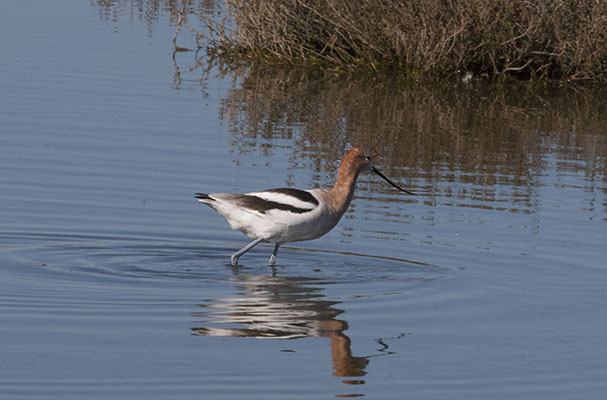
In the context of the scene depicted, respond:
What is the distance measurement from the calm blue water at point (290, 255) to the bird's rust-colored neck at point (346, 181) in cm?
46

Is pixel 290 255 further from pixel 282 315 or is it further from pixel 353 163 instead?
pixel 282 315

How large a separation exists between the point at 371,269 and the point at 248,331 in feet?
6.78

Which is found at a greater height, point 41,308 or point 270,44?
point 270,44

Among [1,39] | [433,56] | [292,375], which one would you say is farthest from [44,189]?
[1,39]

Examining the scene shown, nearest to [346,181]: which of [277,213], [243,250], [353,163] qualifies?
[353,163]

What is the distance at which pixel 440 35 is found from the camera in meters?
20.3

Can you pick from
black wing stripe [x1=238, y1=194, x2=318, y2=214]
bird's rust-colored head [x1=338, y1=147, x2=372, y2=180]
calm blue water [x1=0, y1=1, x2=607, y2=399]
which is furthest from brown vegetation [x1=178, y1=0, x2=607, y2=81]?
black wing stripe [x1=238, y1=194, x2=318, y2=214]

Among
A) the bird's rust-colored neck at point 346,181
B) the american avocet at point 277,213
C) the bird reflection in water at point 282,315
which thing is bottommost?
the bird reflection in water at point 282,315

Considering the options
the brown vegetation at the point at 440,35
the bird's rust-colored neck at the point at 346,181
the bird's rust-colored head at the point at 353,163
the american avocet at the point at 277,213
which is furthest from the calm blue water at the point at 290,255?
the brown vegetation at the point at 440,35

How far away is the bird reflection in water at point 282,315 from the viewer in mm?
7166

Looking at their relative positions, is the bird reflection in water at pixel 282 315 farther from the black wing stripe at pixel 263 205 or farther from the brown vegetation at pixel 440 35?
the brown vegetation at pixel 440 35

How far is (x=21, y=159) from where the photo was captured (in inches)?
484

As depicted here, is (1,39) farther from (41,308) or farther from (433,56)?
(41,308)

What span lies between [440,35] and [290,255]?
11044mm
